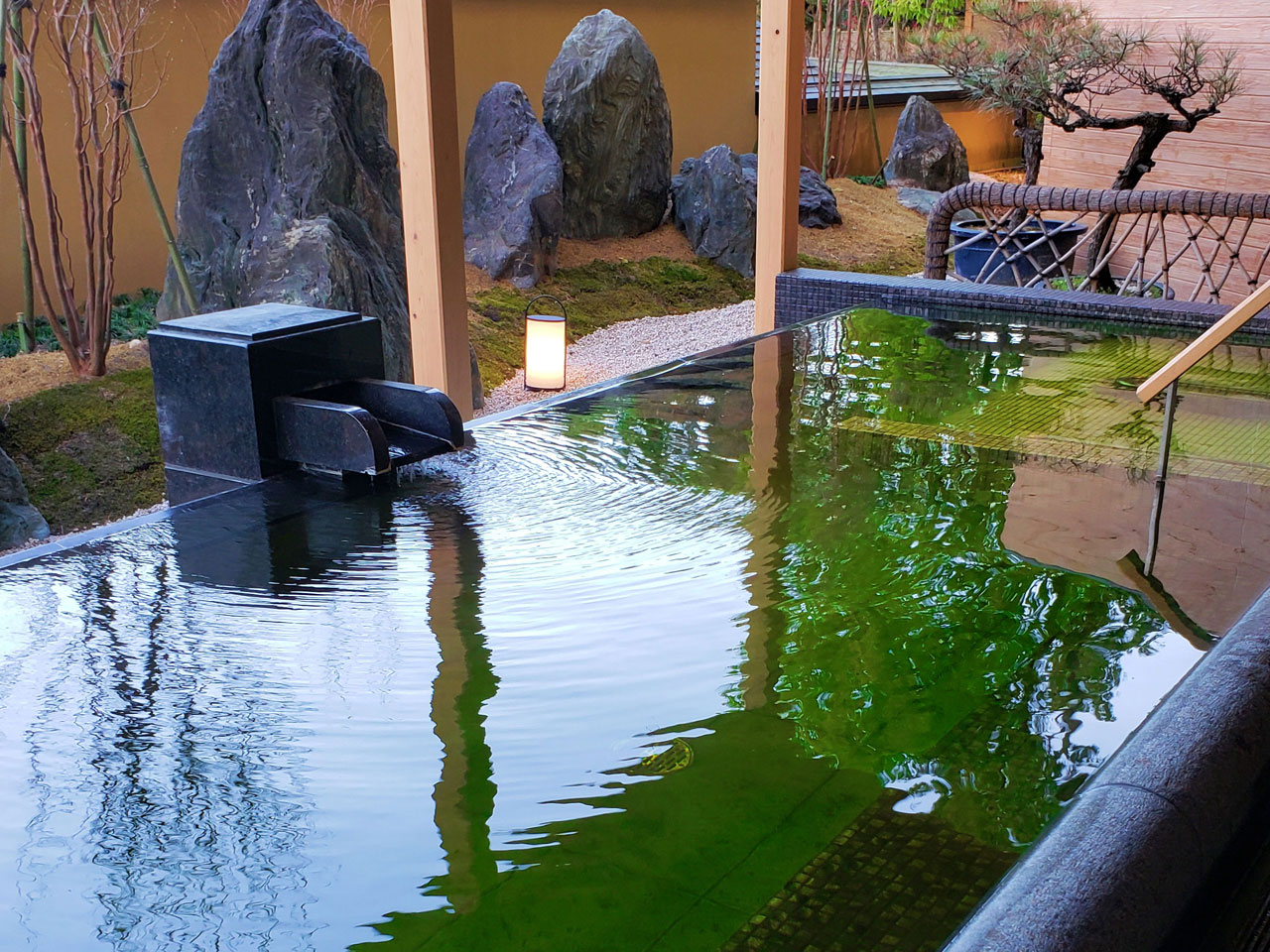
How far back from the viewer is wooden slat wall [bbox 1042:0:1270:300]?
5980 mm

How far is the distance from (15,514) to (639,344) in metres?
3.99

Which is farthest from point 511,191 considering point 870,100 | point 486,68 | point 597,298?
point 870,100

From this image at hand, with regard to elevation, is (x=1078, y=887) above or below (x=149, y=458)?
above

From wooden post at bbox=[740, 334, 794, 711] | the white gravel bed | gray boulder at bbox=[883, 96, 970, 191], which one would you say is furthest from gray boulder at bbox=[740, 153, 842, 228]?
wooden post at bbox=[740, 334, 794, 711]

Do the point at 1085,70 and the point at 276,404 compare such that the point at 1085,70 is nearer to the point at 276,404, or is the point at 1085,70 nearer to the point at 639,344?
Answer: the point at 639,344

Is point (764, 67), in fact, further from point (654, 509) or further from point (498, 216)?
point (498, 216)

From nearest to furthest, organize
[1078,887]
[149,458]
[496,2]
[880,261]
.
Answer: [1078,887], [149,458], [496,2], [880,261]

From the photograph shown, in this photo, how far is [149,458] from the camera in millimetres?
5195

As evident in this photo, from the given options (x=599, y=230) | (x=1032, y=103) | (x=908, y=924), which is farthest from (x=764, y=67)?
(x=599, y=230)

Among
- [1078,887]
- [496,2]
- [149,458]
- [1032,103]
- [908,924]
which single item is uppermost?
[496,2]

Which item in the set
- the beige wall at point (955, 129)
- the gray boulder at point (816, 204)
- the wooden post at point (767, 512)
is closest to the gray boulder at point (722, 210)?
the gray boulder at point (816, 204)

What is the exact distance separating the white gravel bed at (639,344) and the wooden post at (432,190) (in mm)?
2669

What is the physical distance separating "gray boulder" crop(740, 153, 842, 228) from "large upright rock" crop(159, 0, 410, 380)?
478 cm

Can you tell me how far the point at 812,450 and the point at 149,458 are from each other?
353 centimetres
